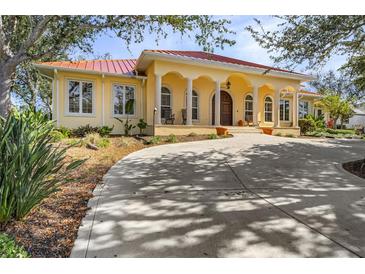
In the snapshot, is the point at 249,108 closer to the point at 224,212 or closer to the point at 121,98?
the point at 121,98

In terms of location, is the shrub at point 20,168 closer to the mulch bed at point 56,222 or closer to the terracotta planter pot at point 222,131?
the mulch bed at point 56,222

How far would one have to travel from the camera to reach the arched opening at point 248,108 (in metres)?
19.3

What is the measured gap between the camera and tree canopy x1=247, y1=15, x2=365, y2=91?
751 centimetres

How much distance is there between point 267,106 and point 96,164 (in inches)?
608

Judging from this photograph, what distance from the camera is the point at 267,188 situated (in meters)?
5.60

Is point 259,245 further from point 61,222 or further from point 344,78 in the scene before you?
point 344,78

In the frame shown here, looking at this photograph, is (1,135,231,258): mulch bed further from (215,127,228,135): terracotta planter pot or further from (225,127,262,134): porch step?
(225,127,262,134): porch step

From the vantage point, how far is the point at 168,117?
16.8 m

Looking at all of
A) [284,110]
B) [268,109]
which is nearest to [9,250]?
[268,109]

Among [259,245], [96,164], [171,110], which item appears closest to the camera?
[259,245]

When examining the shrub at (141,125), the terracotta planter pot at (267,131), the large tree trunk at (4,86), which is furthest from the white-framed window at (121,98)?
the terracotta planter pot at (267,131)

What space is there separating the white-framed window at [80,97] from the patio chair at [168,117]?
4.13m

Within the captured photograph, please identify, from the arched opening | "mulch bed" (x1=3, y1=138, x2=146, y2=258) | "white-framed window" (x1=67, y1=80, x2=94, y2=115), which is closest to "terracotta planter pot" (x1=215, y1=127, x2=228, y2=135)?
the arched opening
